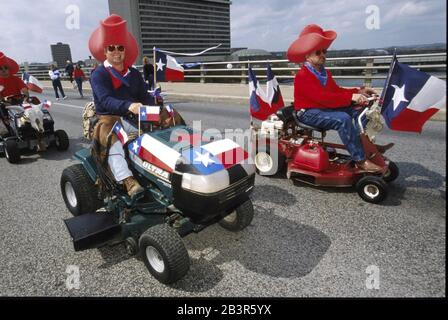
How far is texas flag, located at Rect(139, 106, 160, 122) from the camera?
2750mm

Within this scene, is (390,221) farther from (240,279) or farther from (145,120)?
(145,120)

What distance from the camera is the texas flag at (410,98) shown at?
3.47 meters

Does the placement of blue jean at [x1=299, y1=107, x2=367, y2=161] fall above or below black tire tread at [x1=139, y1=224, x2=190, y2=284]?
above

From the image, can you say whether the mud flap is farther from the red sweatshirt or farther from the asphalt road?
the red sweatshirt

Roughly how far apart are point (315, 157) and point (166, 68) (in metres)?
3.95

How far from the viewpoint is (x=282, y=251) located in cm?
291

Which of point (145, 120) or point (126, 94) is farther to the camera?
point (126, 94)

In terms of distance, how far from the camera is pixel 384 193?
11.9ft

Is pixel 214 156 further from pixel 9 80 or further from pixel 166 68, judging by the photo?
pixel 9 80

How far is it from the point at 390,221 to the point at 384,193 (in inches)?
15.7

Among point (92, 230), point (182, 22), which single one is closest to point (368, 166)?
point (92, 230)

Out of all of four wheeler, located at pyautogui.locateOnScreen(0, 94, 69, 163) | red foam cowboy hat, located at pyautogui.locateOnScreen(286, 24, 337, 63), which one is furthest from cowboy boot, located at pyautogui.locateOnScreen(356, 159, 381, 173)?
four wheeler, located at pyautogui.locateOnScreen(0, 94, 69, 163)

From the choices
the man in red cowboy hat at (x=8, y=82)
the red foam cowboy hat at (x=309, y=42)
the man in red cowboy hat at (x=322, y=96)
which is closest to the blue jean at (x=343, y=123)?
the man in red cowboy hat at (x=322, y=96)
